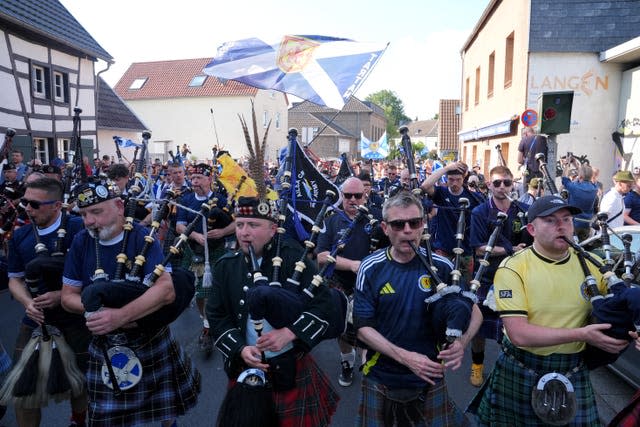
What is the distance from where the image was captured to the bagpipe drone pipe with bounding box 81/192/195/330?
2.62m

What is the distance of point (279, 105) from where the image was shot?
39.4 m

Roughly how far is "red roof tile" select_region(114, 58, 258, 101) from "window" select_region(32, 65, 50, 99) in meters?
16.5

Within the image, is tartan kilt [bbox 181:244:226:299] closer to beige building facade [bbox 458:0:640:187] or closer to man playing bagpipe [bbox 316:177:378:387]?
man playing bagpipe [bbox 316:177:378:387]

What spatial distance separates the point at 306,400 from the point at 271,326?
0.51 meters

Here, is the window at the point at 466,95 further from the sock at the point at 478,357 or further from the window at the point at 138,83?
the window at the point at 138,83

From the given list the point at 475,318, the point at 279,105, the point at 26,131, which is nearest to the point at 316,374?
the point at 475,318

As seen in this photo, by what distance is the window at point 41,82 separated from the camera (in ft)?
49.4

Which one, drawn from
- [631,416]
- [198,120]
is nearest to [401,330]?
[631,416]

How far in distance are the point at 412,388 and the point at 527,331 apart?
26.6 inches

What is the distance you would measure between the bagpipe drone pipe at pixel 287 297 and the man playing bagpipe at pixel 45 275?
1.52 metres

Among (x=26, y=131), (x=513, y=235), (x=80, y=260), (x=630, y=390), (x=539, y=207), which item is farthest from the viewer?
(x=26, y=131)

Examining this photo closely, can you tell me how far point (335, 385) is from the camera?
4.41m

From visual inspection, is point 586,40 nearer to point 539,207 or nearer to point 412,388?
point 539,207

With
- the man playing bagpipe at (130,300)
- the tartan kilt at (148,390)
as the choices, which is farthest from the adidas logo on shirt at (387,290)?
the tartan kilt at (148,390)
